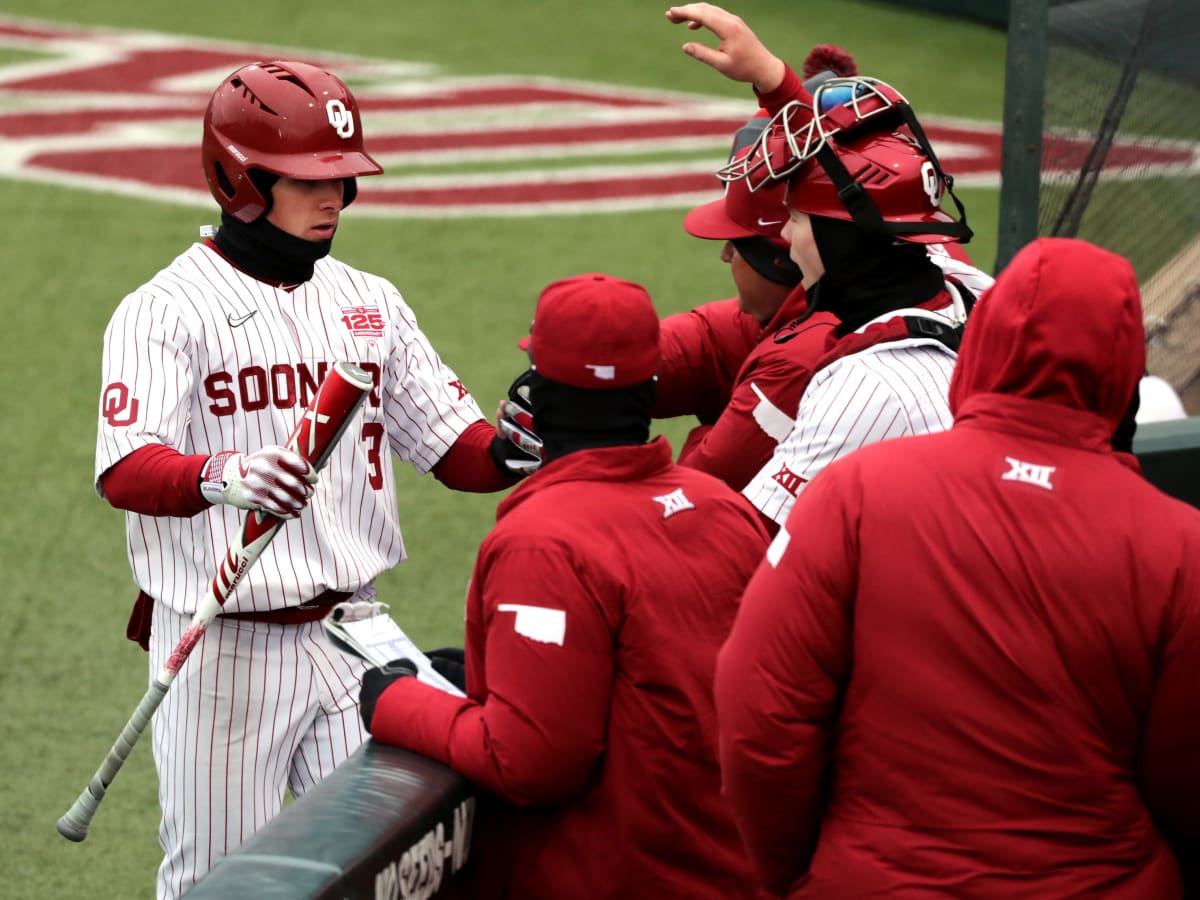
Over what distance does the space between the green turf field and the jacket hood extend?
10.1ft

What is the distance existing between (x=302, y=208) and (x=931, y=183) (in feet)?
4.15

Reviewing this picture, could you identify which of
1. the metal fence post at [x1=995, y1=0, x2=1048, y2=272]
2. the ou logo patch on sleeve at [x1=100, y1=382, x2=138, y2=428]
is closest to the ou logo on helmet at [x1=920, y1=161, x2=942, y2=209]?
the ou logo patch on sleeve at [x1=100, y1=382, x2=138, y2=428]

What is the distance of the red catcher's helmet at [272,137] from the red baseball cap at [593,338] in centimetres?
106

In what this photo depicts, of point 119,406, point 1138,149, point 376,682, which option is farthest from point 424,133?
point 376,682

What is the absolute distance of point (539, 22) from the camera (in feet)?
51.4

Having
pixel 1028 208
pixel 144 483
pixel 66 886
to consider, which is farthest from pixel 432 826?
pixel 1028 208

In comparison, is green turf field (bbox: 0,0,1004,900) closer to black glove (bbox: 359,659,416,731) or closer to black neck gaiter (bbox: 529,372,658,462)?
black glove (bbox: 359,659,416,731)

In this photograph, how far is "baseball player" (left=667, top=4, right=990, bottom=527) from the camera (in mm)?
3104

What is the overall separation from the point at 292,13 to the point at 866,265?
43.1 ft

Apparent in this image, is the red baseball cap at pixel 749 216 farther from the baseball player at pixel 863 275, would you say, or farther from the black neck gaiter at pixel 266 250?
the black neck gaiter at pixel 266 250

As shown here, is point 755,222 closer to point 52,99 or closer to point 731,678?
point 731,678

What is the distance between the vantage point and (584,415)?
2744 mm

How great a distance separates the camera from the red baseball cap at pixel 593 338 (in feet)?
8.82

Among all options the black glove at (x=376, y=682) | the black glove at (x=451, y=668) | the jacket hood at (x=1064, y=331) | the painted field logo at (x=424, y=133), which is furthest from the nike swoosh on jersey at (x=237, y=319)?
the painted field logo at (x=424, y=133)
